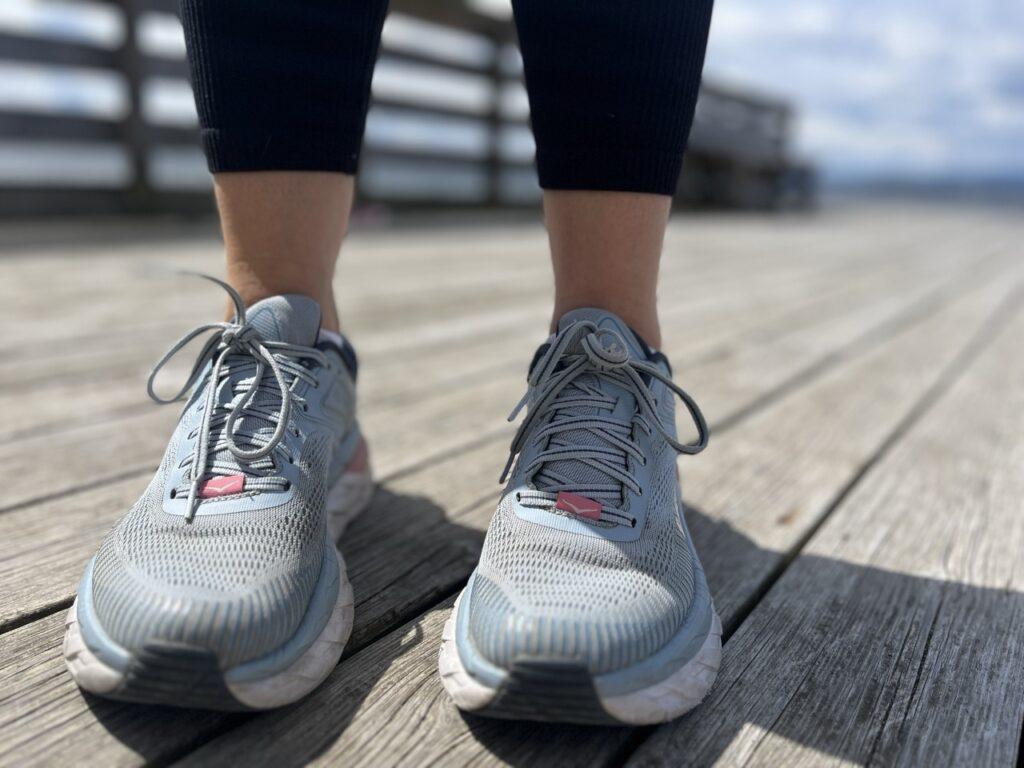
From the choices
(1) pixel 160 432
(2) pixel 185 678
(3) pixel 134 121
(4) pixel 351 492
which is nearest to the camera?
(2) pixel 185 678

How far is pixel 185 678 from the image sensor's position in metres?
0.58

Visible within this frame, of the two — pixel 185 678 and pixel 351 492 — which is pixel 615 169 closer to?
pixel 351 492

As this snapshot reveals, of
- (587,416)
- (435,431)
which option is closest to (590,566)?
(587,416)

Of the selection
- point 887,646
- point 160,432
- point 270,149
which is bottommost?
point 160,432

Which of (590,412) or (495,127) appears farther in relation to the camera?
(495,127)

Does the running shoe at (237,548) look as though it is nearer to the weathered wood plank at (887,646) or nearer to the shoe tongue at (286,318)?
the shoe tongue at (286,318)

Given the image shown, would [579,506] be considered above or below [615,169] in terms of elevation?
below

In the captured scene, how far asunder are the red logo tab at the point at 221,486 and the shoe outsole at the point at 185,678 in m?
0.13

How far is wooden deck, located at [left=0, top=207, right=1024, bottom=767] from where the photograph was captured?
622mm

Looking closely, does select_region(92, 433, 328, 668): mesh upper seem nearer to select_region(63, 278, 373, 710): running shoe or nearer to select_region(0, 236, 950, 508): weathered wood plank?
select_region(63, 278, 373, 710): running shoe

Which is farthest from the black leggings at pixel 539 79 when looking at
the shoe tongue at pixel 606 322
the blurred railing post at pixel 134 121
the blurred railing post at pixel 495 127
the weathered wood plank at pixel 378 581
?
the blurred railing post at pixel 495 127

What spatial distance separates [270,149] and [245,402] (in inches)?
10.0

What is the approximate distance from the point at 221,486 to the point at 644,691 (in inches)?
15.0

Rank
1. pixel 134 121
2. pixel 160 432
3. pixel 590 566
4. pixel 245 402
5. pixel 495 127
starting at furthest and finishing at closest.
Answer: pixel 495 127, pixel 134 121, pixel 160 432, pixel 245 402, pixel 590 566
